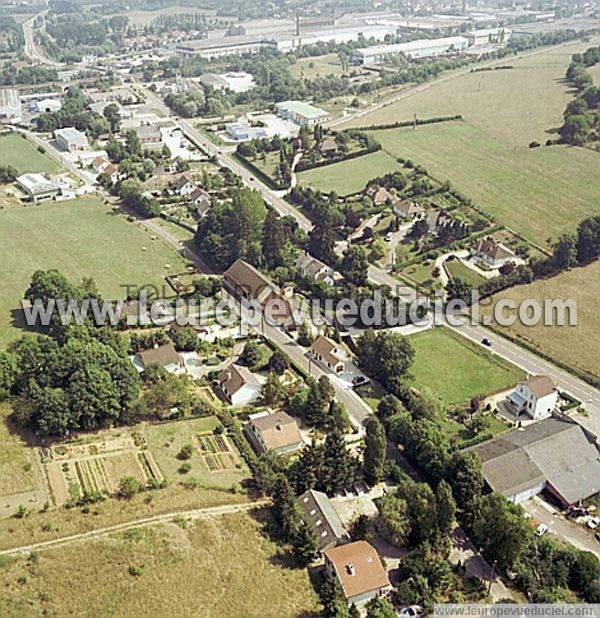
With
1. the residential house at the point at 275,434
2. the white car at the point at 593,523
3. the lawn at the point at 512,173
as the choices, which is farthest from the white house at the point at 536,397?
the lawn at the point at 512,173

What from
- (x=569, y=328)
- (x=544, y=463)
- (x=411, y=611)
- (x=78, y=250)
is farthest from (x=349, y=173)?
(x=411, y=611)

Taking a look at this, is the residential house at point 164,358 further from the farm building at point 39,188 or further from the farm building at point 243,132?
the farm building at point 243,132

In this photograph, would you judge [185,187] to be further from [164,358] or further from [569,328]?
[569,328]

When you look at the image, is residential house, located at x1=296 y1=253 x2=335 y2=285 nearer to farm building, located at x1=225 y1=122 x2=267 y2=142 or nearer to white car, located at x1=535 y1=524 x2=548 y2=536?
white car, located at x1=535 y1=524 x2=548 y2=536

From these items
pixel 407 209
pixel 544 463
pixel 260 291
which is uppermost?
pixel 407 209

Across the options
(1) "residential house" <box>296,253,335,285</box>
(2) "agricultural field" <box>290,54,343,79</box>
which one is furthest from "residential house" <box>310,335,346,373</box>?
(2) "agricultural field" <box>290,54,343,79</box>

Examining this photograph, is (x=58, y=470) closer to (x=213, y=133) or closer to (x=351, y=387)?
(x=351, y=387)

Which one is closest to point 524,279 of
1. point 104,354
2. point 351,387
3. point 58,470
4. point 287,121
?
point 351,387
